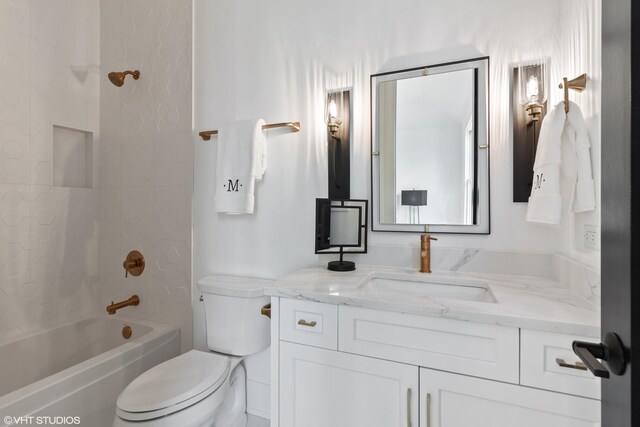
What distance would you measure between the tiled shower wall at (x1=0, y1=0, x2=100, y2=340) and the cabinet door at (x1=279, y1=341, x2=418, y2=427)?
67.4 inches

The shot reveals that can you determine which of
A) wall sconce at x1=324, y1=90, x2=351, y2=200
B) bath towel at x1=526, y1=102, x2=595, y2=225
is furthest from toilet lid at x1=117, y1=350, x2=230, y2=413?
bath towel at x1=526, y1=102, x2=595, y2=225

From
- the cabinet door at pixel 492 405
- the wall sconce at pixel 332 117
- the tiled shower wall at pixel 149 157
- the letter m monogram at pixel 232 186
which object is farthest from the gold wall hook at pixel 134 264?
the cabinet door at pixel 492 405

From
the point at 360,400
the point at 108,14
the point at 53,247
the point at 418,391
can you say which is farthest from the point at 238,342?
the point at 108,14

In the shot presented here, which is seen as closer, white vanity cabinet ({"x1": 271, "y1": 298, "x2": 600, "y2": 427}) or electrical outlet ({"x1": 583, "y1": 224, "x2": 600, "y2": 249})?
white vanity cabinet ({"x1": 271, "y1": 298, "x2": 600, "y2": 427})

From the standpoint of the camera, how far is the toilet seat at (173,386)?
1.17 metres

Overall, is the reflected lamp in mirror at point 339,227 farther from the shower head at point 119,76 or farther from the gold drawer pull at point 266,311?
the shower head at point 119,76

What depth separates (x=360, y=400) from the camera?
1121 mm

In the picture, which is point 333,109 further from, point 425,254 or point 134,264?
point 134,264

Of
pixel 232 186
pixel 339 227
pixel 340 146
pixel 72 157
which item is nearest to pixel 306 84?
pixel 340 146

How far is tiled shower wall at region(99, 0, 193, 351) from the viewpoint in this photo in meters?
2.01

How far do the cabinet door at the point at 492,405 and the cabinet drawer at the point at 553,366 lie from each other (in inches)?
0.9

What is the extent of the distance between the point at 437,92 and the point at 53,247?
7.95ft

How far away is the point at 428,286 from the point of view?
137cm

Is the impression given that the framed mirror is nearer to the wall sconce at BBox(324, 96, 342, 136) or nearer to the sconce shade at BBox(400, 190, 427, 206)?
the sconce shade at BBox(400, 190, 427, 206)
